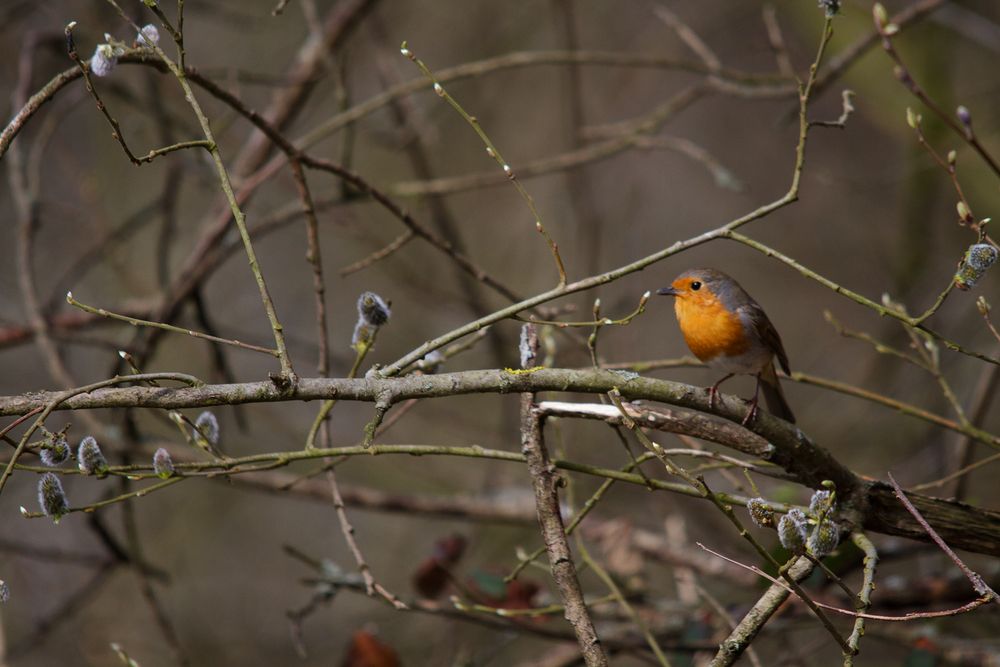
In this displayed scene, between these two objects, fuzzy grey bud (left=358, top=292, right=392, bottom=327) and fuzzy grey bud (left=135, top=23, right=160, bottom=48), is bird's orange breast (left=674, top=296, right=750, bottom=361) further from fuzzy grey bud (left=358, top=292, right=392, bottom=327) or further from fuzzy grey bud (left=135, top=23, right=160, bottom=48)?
fuzzy grey bud (left=135, top=23, right=160, bottom=48)

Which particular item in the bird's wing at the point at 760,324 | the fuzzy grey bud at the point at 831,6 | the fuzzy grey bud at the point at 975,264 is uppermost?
the fuzzy grey bud at the point at 831,6

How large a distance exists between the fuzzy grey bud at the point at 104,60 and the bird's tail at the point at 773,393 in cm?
217

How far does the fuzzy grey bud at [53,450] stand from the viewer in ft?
5.57

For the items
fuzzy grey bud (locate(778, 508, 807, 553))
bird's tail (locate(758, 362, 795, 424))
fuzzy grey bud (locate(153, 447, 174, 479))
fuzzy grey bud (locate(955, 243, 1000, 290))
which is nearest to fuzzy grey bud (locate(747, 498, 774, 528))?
fuzzy grey bud (locate(778, 508, 807, 553))

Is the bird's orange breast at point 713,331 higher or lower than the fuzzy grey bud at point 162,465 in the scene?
lower

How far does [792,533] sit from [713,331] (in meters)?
1.19

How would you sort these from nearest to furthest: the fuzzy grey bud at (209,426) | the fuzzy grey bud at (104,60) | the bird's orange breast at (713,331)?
the fuzzy grey bud at (104,60)
the fuzzy grey bud at (209,426)
the bird's orange breast at (713,331)

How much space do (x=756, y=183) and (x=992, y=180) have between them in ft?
11.1

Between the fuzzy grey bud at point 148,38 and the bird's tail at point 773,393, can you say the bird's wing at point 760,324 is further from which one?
the fuzzy grey bud at point 148,38

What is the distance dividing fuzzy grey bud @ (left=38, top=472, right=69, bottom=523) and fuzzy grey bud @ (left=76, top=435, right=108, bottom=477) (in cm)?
6

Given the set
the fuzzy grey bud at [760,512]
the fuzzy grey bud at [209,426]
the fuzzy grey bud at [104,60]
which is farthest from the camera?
the fuzzy grey bud at [209,426]

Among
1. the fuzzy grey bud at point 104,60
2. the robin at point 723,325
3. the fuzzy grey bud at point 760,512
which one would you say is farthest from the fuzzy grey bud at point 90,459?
the robin at point 723,325

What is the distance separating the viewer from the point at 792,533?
1640 millimetres

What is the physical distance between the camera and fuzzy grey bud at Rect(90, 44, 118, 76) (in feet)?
6.09
